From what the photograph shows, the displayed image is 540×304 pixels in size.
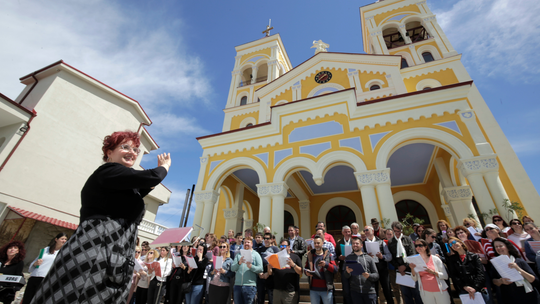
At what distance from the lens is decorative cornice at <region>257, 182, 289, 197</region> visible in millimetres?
9680

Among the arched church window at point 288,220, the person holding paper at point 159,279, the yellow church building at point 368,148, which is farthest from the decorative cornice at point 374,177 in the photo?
the arched church window at point 288,220

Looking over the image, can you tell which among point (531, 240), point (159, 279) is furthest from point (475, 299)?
point (159, 279)

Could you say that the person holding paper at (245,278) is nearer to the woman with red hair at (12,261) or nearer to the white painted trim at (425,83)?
the woman with red hair at (12,261)

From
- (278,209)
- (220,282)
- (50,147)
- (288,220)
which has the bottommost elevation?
(220,282)

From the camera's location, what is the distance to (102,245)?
4.71ft

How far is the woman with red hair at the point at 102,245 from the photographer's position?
1330mm

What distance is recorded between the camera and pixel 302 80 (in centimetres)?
1490

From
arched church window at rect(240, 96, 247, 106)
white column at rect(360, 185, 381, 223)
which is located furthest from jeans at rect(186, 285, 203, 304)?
arched church window at rect(240, 96, 247, 106)

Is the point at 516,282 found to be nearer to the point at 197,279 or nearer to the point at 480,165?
the point at 480,165

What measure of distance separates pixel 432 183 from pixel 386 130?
5.90m

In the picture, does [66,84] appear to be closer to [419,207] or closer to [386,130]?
[386,130]

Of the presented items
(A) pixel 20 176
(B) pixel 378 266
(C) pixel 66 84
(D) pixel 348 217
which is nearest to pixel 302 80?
(D) pixel 348 217

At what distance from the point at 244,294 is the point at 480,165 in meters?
7.81

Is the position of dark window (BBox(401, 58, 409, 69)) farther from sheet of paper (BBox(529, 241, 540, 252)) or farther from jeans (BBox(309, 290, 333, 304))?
jeans (BBox(309, 290, 333, 304))
